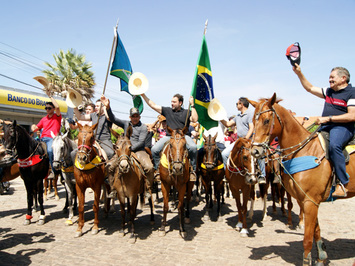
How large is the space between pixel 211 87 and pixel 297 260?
5033 mm

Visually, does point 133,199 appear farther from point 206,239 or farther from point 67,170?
point 67,170

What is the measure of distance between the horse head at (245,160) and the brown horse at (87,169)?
3763mm

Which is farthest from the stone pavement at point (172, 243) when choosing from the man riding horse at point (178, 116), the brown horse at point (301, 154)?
the man riding horse at point (178, 116)

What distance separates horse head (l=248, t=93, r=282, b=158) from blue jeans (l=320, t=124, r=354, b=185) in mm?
905

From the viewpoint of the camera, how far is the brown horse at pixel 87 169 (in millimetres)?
6953

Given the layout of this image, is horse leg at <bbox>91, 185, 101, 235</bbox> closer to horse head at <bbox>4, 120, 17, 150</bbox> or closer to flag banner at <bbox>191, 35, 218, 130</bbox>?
horse head at <bbox>4, 120, 17, 150</bbox>

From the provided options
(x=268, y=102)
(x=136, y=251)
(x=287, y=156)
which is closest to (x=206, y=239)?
(x=136, y=251)

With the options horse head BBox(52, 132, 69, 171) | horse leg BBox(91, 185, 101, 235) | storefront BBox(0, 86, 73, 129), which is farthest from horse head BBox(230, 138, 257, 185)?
storefront BBox(0, 86, 73, 129)

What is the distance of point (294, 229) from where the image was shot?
298 inches

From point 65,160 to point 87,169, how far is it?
1445mm

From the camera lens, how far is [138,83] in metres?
7.79

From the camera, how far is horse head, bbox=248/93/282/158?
15.5 feet

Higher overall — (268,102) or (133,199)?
(268,102)

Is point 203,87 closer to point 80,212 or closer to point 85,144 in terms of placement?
point 85,144
